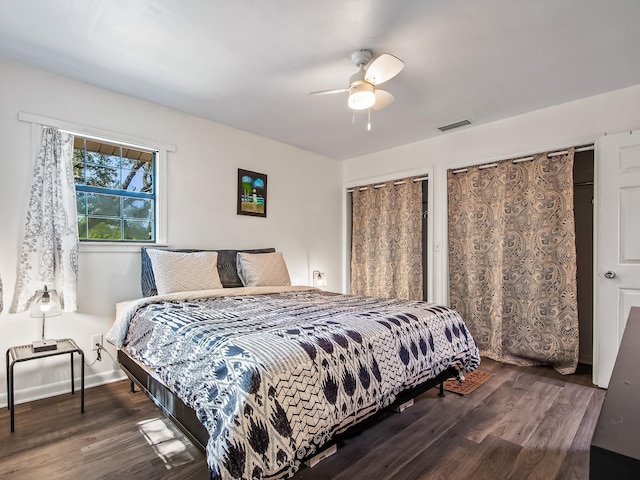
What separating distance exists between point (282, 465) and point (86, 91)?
3013 mm

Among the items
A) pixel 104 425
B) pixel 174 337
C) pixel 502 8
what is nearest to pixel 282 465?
pixel 174 337

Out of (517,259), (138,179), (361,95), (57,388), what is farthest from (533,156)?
(57,388)

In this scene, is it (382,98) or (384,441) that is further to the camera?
(382,98)

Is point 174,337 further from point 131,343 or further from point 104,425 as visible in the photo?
point 104,425

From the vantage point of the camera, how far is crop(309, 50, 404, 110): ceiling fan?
2.05 meters

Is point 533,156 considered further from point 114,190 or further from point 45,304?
point 45,304

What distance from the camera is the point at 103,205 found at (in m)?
2.86

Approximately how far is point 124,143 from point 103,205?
0.56m

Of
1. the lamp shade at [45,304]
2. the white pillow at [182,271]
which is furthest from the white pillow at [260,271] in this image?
the lamp shade at [45,304]

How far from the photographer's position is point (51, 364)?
8.17 feet

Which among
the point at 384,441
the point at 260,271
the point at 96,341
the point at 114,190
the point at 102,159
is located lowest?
the point at 384,441

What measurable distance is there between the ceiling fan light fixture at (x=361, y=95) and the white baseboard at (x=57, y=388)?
2831 millimetres

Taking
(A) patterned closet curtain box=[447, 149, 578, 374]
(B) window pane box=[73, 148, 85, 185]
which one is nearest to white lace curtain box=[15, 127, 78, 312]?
(B) window pane box=[73, 148, 85, 185]

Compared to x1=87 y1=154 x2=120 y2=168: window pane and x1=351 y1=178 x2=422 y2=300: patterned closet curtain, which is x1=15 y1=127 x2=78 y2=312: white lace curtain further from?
x1=351 y1=178 x2=422 y2=300: patterned closet curtain
